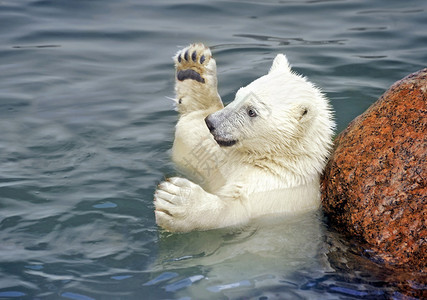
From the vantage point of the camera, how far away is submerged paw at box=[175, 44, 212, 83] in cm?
633

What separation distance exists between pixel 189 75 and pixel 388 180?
2285mm

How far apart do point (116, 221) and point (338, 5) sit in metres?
6.41

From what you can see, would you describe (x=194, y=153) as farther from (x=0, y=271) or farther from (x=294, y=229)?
(x=0, y=271)

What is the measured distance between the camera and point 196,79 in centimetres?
639

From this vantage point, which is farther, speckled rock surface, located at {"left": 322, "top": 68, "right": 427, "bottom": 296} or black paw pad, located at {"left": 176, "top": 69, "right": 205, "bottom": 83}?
black paw pad, located at {"left": 176, "top": 69, "right": 205, "bottom": 83}

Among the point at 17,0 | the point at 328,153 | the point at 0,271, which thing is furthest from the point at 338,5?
the point at 0,271

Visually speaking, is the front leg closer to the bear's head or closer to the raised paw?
the bear's head

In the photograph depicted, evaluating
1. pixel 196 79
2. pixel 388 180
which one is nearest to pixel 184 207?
pixel 388 180

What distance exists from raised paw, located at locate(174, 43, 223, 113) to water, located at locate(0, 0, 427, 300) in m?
0.58

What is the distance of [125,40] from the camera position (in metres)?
9.58

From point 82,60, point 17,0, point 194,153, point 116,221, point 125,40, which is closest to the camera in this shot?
point 116,221

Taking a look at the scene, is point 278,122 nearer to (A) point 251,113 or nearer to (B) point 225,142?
(A) point 251,113

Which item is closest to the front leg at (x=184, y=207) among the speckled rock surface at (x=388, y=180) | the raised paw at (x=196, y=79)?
the speckled rock surface at (x=388, y=180)

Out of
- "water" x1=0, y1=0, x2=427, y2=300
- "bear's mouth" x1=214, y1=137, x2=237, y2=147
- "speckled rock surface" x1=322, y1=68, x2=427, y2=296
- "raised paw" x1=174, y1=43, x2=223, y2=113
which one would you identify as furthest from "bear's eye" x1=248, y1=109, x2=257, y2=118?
"raised paw" x1=174, y1=43, x2=223, y2=113
